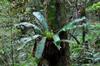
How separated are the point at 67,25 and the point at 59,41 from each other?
46 centimetres

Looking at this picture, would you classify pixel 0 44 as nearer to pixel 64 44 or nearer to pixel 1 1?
pixel 1 1

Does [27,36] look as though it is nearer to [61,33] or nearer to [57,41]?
[61,33]

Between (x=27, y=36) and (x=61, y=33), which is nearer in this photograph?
(x=61, y=33)

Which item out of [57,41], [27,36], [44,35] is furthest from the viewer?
[27,36]

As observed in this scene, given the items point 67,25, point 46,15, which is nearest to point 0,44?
point 46,15

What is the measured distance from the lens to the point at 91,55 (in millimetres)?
8375

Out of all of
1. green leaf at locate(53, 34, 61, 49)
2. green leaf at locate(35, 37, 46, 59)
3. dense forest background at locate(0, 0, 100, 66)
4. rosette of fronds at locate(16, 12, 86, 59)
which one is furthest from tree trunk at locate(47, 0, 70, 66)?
dense forest background at locate(0, 0, 100, 66)

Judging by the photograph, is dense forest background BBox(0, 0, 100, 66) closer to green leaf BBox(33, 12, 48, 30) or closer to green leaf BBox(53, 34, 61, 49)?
green leaf BBox(33, 12, 48, 30)

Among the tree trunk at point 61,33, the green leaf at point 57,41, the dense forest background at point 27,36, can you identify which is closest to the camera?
the green leaf at point 57,41

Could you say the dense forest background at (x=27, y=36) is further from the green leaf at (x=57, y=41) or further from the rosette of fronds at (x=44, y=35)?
the green leaf at (x=57, y=41)

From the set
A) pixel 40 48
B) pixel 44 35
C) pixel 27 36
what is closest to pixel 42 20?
pixel 44 35

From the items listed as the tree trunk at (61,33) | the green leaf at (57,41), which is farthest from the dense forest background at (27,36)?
the green leaf at (57,41)

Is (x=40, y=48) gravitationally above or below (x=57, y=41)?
below

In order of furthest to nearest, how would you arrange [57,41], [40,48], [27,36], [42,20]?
[27,36], [42,20], [40,48], [57,41]
